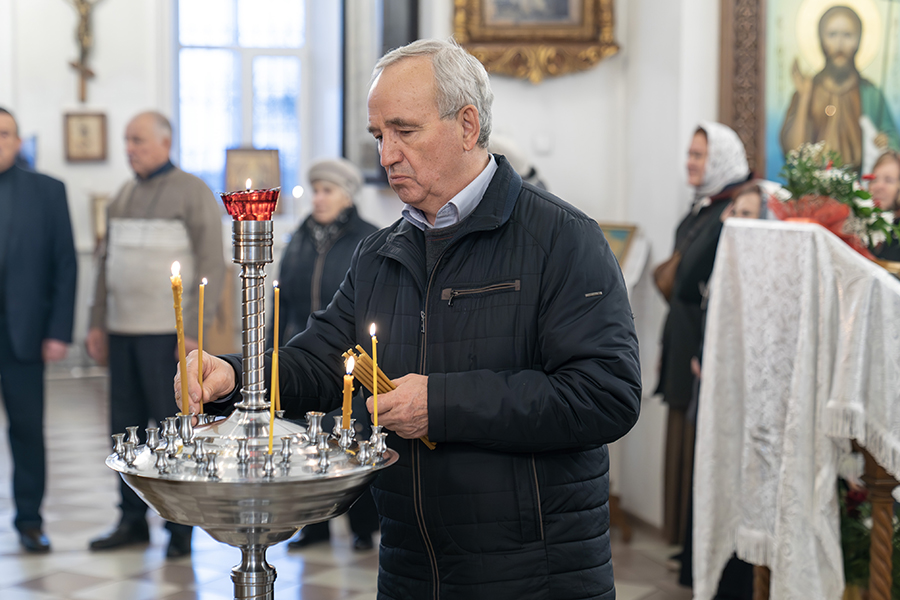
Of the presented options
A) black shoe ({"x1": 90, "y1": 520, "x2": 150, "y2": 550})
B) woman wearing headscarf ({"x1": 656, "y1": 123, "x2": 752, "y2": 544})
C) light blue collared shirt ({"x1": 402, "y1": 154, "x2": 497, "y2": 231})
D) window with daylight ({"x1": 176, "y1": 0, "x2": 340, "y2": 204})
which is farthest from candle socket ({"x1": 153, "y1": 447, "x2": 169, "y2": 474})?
window with daylight ({"x1": 176, "y1": 0, "x2": 340, "y2": 204})

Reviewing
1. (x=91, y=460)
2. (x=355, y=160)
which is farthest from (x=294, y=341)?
(x=91, y=460)

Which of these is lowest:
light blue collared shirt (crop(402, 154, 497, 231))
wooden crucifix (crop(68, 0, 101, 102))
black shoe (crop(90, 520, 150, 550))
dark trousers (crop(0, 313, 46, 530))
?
black shoe (crop(90, 520, 150, 550))

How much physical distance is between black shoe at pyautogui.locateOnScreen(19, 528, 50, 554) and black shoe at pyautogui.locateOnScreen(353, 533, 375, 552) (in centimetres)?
147

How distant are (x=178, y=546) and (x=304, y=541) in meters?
0.61

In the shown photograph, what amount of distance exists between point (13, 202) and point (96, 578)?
1.80 m

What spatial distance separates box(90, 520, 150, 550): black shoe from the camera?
15.7ft

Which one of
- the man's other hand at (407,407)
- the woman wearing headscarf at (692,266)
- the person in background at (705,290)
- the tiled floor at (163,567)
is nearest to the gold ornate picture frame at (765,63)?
the woman wearing headscarf at (692,266)

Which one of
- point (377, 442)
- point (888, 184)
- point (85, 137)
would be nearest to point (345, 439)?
point (377, 442)

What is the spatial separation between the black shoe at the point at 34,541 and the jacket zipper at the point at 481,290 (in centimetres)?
366

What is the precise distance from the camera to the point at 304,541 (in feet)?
16.1

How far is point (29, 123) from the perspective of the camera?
417 inches

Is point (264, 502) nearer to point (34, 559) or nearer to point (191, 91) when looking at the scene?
point (34, 559)

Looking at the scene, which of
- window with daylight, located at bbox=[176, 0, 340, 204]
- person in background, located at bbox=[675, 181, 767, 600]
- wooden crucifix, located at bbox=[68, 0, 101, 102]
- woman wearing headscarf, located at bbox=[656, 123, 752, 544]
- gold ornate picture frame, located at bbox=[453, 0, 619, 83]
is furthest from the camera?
window with daylight, located at bbox=[176, 0, 340, 204]

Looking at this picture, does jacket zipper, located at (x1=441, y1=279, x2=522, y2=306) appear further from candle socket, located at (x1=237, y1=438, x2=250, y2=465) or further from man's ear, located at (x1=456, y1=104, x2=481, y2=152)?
candle socket, located at (x1=237, y1=438, x2=250, y2=465)
